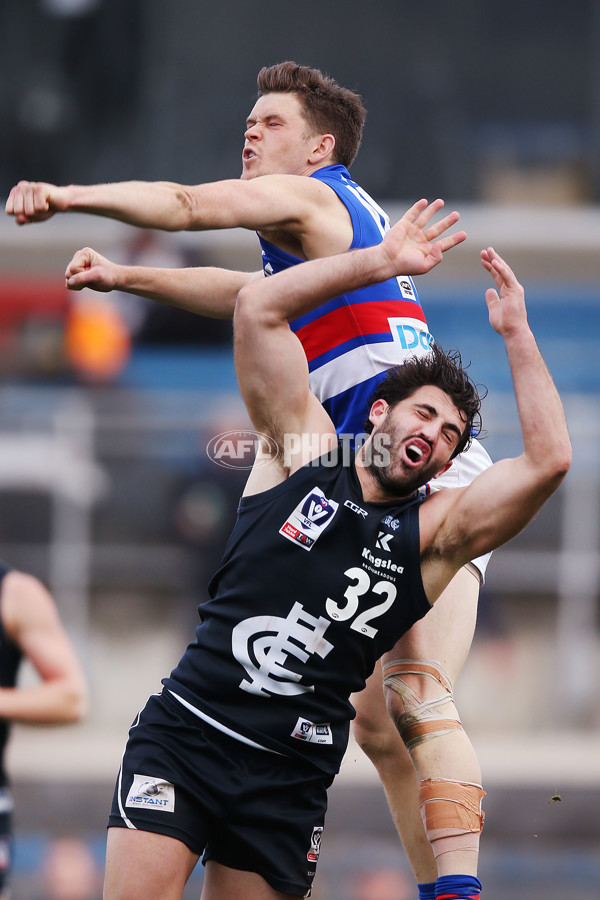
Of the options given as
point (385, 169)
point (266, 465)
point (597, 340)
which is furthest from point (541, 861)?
point (385, 169)

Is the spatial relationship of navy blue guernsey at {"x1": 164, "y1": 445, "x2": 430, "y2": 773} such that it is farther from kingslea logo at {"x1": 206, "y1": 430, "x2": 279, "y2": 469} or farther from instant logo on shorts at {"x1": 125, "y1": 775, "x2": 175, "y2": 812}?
instant logo on shorts at {"x1": 125, "y1": 775, "x2": 175, "y2": 812}

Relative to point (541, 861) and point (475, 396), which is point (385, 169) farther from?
point (475, 396)

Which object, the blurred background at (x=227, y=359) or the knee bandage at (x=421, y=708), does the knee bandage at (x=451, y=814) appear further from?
the blurred background at (x=227, y=359)

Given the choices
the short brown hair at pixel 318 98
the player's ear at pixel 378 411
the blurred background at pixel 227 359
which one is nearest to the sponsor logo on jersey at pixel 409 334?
the player's ear at pixel 378 411

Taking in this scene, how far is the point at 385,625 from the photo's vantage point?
3.93 m

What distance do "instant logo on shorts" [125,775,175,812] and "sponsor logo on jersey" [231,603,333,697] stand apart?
14.6 inches

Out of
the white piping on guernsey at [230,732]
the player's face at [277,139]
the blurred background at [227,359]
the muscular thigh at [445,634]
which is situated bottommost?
the white piping on guernsey at [230,732]

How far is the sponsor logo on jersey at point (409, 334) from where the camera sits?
14.2ft

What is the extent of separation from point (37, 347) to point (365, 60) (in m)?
8.50

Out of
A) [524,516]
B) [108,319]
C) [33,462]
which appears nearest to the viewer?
[524,516]

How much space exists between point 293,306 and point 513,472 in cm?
83

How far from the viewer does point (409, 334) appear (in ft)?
14.4

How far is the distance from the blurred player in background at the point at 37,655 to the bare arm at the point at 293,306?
232 cm

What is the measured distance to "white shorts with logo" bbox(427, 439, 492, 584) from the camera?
444 cm
